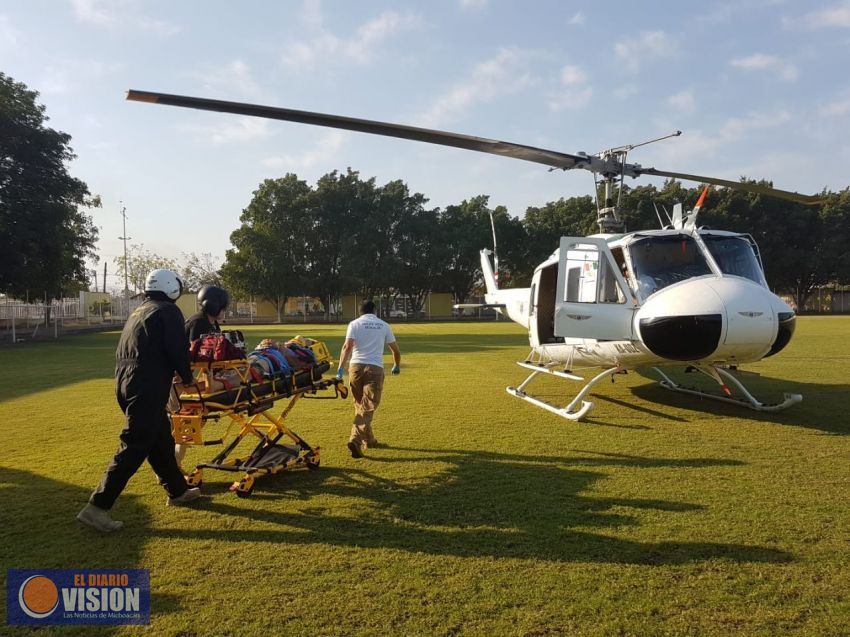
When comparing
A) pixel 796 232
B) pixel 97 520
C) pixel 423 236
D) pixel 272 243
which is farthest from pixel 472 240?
pixel 97 520

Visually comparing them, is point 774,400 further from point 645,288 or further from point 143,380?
point 143,380

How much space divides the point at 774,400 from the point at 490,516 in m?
7.42

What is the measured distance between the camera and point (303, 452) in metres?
5.83

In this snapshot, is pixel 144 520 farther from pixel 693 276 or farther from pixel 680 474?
pixel 693 276

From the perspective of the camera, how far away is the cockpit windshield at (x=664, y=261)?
7.26 metres

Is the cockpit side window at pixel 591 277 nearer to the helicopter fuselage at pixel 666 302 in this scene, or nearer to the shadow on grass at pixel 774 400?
the helicopter fuselage at pixel 666 302

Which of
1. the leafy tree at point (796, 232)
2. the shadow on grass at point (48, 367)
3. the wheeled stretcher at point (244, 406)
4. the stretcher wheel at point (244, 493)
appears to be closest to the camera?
the wheeled stretcher at point (244, 406)

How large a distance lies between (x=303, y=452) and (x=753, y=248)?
6851mm

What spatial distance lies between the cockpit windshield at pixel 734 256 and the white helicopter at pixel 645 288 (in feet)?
0.06

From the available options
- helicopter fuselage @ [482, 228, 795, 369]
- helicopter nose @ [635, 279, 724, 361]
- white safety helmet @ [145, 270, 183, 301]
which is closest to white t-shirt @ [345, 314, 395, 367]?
white safety helmet @ [145, 270, 183, 301]

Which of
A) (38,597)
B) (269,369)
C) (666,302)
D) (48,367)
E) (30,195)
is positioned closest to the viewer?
(38,597)

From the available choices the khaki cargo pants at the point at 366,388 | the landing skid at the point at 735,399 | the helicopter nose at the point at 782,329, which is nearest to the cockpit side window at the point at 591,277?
the landing skid at the point at 735,399

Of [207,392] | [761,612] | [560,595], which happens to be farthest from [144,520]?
[761,612]

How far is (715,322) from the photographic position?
6332 millimetres
